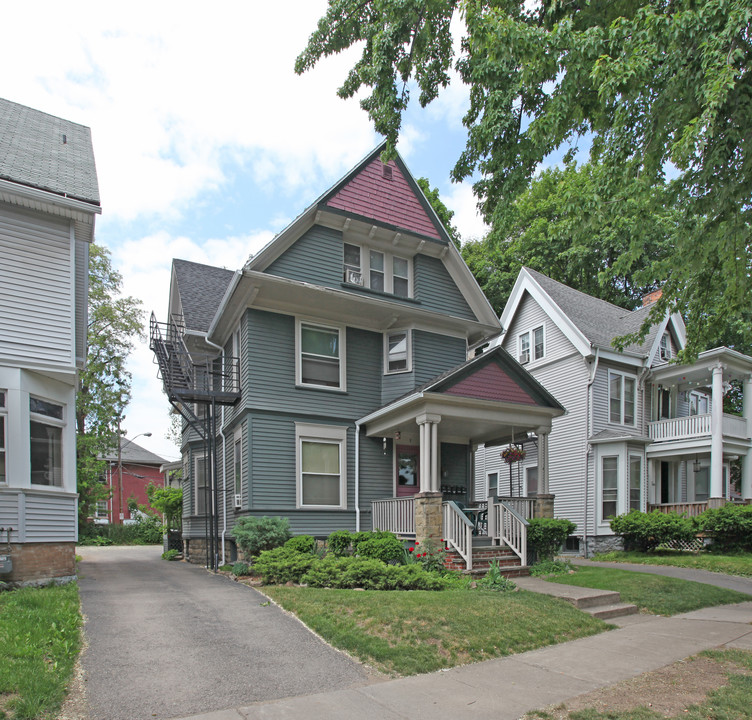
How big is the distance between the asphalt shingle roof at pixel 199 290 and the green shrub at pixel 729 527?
15357 mm

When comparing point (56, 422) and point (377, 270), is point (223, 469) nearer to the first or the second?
point (56, 422)

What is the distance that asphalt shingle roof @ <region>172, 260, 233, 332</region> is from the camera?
17.6 m

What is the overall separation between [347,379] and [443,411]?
3.10 metres

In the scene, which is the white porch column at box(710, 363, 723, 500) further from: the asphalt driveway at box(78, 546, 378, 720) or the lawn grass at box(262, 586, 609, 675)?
the asphalt driveway at box(78, 546, 378, 720)

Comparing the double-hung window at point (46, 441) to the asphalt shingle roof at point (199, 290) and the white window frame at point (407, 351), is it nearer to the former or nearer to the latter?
the asphalt shingle roof at point (199, 290)

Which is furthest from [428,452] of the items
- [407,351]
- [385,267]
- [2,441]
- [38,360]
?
[2,441]

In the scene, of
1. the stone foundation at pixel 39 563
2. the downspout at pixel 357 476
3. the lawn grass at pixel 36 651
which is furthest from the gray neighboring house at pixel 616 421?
the lawn grass at pixel 36 651

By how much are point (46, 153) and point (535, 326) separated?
57.1 ft

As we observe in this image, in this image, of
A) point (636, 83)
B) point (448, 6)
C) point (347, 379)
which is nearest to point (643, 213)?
point (636, 83)

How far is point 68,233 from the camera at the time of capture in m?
11.2

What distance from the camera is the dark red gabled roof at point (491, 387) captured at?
1321 centimetres

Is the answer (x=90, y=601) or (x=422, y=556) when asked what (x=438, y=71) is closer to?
(x=422, y=556)

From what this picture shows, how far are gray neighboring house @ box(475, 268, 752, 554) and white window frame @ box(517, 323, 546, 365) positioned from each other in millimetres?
43

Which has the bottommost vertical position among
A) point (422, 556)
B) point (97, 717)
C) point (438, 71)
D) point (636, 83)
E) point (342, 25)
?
point (422, 556)
